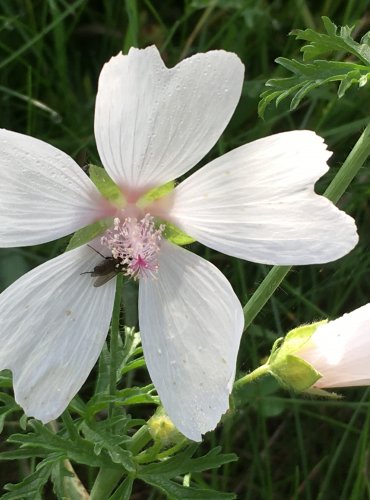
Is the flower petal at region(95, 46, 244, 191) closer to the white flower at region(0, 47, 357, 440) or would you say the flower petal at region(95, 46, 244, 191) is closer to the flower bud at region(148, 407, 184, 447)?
the white flower at region(0, 47, 357, 440)

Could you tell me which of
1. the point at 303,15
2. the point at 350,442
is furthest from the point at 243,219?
the point at 303,15

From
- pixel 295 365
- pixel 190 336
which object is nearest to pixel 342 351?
pixel 295 365

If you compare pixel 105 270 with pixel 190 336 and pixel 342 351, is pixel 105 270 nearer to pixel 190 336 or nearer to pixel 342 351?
pixel 190 336

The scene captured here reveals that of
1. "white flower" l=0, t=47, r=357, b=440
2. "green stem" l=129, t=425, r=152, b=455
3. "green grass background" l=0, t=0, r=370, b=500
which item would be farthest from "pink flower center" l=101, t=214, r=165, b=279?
"green grass background" l=0, t=0, r=370, b=500

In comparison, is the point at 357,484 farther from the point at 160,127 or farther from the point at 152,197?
the point at 160,127

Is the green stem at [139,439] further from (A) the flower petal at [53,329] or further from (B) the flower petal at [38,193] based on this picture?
(B) the flower petal at [38,193]

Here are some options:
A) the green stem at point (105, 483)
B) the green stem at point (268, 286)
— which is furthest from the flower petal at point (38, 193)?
the green stem at point (105, 483)
